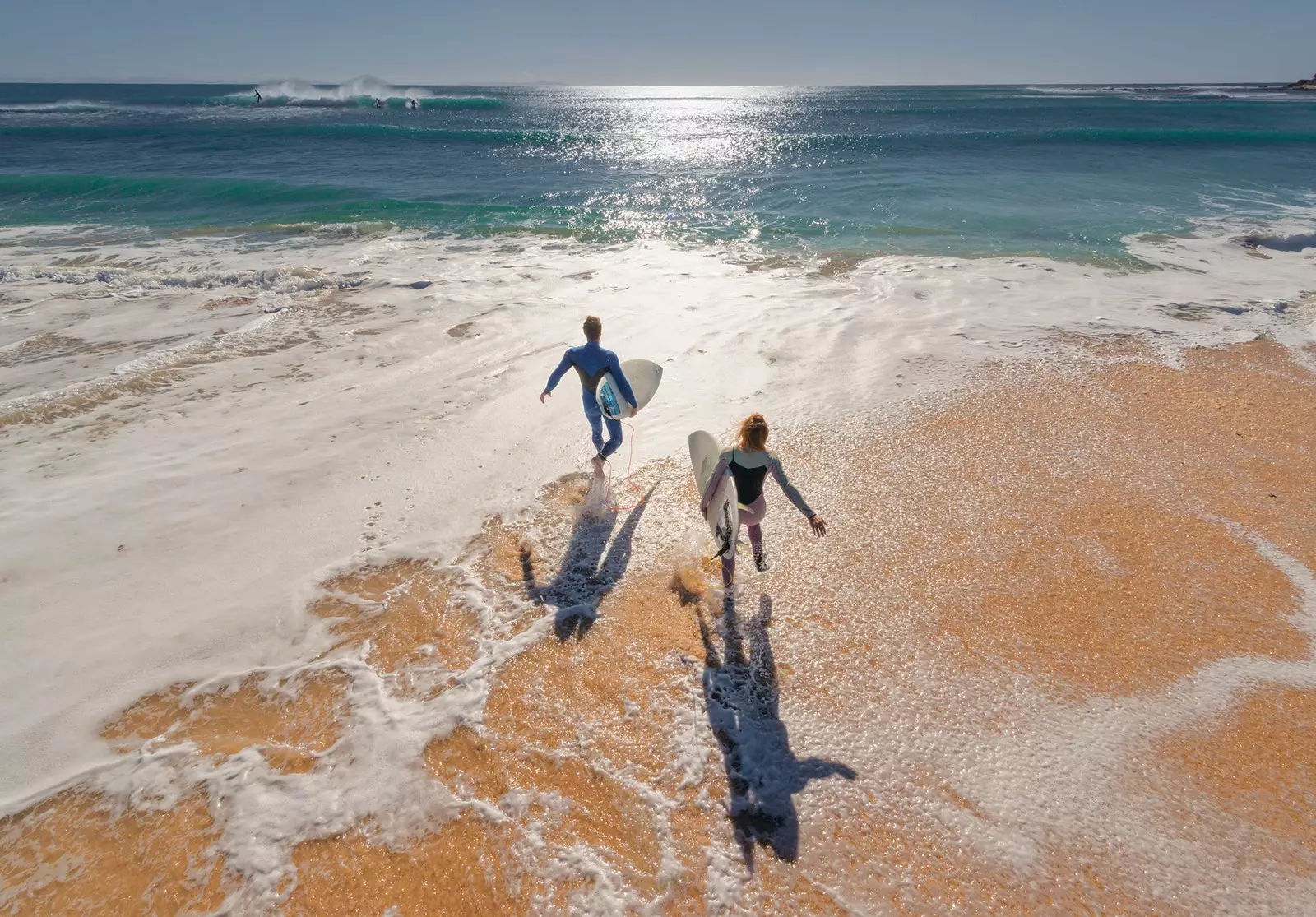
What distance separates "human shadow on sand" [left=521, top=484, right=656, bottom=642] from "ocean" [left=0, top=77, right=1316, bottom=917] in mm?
46

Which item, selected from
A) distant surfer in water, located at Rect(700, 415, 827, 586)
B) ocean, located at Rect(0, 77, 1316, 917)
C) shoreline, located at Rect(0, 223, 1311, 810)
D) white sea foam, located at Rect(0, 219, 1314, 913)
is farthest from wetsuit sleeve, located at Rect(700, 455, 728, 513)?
shoreline, located at Rect(0, 223, 1311, 810)

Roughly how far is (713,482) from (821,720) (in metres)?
2.09

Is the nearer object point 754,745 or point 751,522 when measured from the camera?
point 754,745

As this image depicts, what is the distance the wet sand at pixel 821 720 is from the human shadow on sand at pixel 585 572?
0.11 feet

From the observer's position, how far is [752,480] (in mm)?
5316

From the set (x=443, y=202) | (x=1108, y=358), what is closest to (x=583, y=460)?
(x=1108, y=358)

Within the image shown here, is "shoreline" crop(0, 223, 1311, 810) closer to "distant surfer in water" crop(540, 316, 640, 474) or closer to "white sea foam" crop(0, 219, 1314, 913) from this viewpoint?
"white sea foam" crop(0, 219, 1314, 913)

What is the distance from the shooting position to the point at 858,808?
4113mm

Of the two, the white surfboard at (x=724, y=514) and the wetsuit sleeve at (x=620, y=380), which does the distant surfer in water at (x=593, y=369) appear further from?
the white surfboard at (x=724, y=514)

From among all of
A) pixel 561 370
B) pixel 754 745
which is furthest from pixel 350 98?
pixel 754 745

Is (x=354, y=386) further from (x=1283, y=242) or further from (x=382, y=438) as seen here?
(x=1283, y=242)

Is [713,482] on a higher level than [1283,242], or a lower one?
lower

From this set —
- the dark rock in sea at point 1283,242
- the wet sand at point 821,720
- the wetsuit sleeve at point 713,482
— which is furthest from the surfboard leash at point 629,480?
the dark rock in sea at point 1283,242

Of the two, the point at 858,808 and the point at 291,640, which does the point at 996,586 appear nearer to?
the point at 858,808
